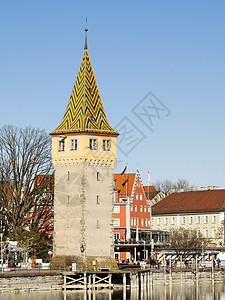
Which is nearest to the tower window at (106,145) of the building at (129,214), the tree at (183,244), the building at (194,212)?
the tree at (183,244)

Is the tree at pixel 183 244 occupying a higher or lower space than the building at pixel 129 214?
lower

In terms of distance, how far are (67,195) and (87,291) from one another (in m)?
10.2

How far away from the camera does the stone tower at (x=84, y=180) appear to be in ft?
249

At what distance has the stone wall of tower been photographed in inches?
2990

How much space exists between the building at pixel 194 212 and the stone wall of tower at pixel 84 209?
51433mm

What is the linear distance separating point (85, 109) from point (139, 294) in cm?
1952

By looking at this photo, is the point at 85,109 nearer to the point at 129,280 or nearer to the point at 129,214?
the point at 129,280

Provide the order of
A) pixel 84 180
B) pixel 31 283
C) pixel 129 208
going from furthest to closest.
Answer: pixel 129 208
pixel 84 180
pixel 31 283

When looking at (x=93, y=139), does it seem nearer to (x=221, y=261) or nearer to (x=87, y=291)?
(x=87, y=291)

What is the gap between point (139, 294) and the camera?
72.4 m

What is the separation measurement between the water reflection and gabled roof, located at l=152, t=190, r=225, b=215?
5045cm

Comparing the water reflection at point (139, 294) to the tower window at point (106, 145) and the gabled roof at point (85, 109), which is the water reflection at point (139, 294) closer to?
the tower window at point (106, 145)

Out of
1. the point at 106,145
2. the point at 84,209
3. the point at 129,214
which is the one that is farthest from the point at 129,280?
the point at 129,214

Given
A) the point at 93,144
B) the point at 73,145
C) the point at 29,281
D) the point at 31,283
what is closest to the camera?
the point at 29,281
